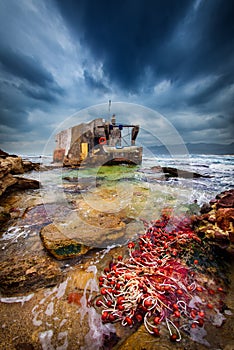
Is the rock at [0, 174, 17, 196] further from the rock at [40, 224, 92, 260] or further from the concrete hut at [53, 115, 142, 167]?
the concrete hut at [53, 115, 142, 167]

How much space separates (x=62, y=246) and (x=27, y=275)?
1.97 feet

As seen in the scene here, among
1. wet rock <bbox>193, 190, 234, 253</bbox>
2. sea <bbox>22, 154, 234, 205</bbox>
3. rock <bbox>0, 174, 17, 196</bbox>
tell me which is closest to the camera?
wet rock <bbox>193, 190, 234, 253</bbox>

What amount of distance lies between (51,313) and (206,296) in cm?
173

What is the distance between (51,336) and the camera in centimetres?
126

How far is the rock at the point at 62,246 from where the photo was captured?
7.34 feet

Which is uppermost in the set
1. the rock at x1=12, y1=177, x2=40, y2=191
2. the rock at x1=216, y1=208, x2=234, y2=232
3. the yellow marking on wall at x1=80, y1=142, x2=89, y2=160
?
the yellow marking on wall at x1=80, y1=142, x2=89, y2=160

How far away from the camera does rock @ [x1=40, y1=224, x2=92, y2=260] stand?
2.24 m

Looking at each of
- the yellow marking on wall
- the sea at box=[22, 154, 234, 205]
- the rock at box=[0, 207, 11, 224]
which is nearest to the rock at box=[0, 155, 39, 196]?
the sea at box=[22, 154, 234, 205]

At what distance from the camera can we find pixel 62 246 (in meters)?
2.33

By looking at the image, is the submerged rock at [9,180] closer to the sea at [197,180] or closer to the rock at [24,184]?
the rock at [24,184]

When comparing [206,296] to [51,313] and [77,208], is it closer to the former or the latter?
[51,313]

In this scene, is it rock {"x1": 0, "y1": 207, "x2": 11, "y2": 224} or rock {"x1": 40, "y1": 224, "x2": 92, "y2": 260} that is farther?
rock {"x1": 0, "y1": 207, "x2": 11, "y2": 224}

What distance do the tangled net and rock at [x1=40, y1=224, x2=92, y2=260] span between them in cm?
60

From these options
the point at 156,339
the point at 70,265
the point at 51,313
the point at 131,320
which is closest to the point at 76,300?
the point at 51,313
